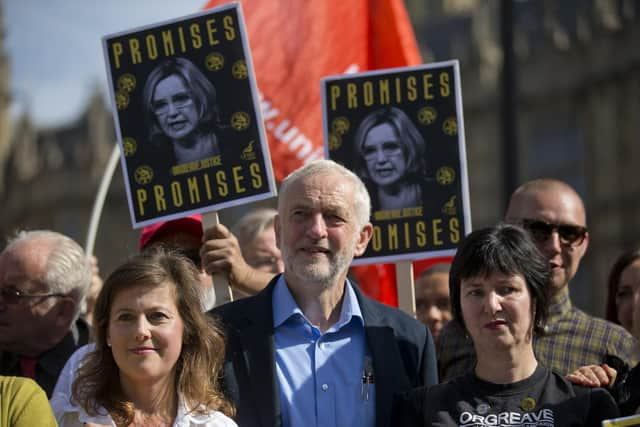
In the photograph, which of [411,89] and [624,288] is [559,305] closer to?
[624,288]

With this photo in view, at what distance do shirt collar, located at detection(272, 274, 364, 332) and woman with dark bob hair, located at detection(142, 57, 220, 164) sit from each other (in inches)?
36.9

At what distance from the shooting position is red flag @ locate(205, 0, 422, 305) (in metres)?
7.66

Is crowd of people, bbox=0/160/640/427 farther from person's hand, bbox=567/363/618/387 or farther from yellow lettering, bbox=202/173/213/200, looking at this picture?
yellow lettering, bbox=202/173/213/200

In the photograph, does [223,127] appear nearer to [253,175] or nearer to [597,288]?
[253,175]

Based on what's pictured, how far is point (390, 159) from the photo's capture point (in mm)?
5910

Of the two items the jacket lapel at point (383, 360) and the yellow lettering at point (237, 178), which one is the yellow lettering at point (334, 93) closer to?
the yellow lettering at point (237, 178)

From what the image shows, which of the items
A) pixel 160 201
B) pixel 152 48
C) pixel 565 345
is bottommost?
pixel 565 345

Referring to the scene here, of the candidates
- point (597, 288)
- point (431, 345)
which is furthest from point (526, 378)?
point (597, 288)

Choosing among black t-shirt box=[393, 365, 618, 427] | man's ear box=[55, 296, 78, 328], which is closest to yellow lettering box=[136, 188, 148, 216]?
man's ear box=[55, 296, 78, 328]

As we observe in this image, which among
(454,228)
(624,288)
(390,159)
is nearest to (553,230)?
(454,228)

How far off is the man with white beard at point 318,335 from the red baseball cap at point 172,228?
2.87 ft

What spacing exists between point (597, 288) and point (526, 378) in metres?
41.9

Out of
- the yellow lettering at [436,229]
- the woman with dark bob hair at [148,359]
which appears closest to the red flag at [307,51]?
the yellow lettering at [436,229]

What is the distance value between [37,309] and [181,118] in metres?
0.98
